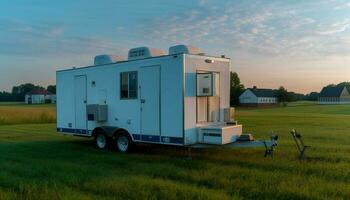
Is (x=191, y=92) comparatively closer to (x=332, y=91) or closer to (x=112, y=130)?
(x=112, y=130)

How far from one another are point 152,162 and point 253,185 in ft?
12.2

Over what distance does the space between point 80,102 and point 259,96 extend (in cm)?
10537

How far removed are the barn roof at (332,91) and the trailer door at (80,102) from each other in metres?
125

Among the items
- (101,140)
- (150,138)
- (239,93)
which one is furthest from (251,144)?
(239,93)

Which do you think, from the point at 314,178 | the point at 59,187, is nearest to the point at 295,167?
the point at 314,178

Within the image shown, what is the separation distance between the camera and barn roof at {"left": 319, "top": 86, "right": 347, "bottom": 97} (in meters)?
125

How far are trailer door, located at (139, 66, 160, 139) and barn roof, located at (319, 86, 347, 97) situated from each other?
12564 cm

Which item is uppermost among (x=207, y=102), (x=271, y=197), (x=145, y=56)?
(x=145, y=56)

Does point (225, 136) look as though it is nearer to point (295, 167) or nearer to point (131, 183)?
point (295, 167)

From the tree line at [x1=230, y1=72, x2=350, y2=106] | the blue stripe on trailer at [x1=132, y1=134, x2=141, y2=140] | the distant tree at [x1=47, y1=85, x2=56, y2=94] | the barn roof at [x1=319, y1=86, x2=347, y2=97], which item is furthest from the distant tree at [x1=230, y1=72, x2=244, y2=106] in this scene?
the blue stripe on trailer at [x1=132, y1=134, x2=141, y2=140]

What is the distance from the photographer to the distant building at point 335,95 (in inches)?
4899

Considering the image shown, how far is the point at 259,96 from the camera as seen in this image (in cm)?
11550

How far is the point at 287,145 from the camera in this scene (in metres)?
13.7

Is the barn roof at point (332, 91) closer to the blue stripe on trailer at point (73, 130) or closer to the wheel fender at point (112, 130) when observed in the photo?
the blue stripe on trailer at point (73, 130)
